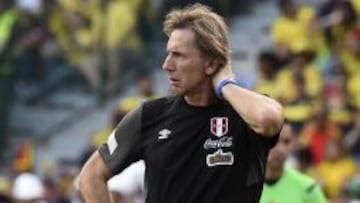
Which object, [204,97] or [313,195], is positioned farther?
[313,195]

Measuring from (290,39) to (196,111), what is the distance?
8571 millimetres

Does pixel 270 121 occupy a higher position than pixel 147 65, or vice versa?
pixel 270 121

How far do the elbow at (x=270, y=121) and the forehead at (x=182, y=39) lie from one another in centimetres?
45

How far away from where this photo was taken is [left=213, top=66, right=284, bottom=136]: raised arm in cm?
542

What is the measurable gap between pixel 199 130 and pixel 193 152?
0.33ft

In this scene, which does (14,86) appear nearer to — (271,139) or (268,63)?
(268,63)

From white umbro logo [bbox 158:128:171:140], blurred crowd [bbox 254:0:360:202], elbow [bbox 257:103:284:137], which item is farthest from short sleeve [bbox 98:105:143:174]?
blurred crowd [bbox 254:0:360:202]

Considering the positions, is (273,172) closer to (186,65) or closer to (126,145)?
(126,145)

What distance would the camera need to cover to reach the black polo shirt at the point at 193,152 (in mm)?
5531

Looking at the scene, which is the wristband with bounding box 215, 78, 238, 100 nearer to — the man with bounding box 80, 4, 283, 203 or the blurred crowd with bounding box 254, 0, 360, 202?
the man with bounding box 80, 4, 283, 203

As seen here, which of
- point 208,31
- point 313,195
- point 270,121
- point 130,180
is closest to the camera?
point 270,121

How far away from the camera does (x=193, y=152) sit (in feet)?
18.3

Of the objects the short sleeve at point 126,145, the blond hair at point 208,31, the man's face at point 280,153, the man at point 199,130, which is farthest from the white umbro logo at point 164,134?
the man's face at point 280,153

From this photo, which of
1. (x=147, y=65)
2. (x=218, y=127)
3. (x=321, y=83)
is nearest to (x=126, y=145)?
(x=218, y=127)
